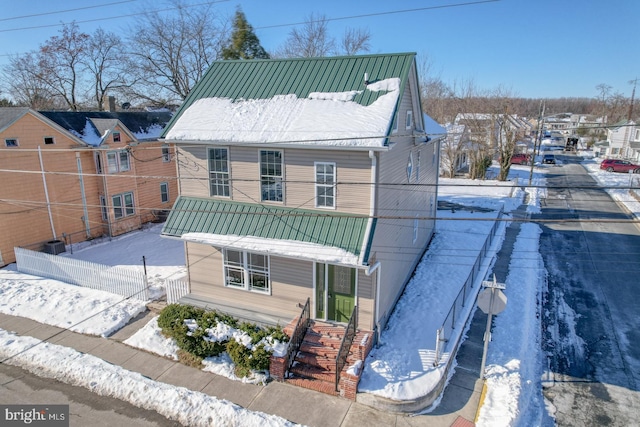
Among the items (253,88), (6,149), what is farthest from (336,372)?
(6,149)

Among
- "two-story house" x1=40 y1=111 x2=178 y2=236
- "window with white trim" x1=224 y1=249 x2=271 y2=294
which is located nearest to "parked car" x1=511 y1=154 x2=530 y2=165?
"two-story house" x1=40 y1=111 x2=178 y2=236

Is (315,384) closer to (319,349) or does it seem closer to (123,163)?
Answer: (319,349)

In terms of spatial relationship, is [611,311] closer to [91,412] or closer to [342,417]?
[342,417]

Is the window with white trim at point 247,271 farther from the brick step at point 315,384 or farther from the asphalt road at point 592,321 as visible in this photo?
the asphalt road at point 592,321

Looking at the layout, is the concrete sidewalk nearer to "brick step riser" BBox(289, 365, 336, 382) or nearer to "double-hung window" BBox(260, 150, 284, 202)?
"brick step riser" BBox(289, 365, 336, 382)

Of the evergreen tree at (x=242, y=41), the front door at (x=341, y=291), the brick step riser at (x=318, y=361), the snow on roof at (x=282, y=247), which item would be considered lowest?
the brick step riser at (x=318, y=361)

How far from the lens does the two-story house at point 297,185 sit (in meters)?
11.1

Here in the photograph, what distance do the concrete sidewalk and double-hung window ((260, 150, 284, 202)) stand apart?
5.32 meters

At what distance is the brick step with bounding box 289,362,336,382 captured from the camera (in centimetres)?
1019

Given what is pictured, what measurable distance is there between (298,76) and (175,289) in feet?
27.2

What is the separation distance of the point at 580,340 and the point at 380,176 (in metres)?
8.14

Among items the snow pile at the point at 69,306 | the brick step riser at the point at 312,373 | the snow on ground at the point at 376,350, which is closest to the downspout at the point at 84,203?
the snow on ground at the point at 376,350

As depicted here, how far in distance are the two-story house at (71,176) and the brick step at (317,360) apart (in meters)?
10.1

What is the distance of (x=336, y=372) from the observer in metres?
9.78
